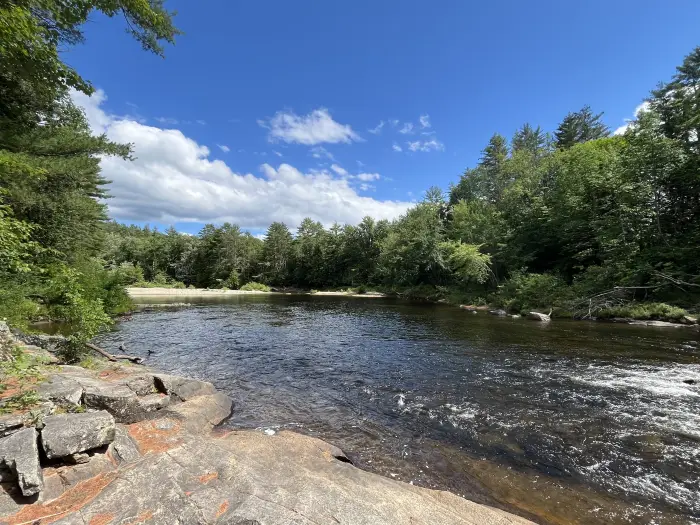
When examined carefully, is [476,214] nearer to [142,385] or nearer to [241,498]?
[142,385]

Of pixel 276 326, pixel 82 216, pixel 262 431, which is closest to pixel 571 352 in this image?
pixel 262 431

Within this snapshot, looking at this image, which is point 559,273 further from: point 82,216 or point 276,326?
point 82,216

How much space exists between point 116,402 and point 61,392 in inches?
36.4

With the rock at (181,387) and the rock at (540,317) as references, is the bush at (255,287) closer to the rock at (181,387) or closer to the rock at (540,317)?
the rock at (540,317)

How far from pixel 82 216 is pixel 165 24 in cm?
1663

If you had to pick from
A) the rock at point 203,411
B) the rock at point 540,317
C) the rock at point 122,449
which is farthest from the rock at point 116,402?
the rock at point 540,317

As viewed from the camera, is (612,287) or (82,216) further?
(612,287)

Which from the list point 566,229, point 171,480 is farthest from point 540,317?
point 171,480

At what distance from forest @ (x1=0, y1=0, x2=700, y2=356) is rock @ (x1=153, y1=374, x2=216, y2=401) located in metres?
3.12

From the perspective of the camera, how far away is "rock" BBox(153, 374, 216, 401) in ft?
27.4

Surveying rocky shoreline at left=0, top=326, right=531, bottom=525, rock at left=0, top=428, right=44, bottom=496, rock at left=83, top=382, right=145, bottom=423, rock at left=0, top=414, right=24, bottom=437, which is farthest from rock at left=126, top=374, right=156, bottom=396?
rock at left=0, top=428, right=44, bottom=496

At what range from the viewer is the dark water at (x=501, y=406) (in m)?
5.41

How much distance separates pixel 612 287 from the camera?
24172mm

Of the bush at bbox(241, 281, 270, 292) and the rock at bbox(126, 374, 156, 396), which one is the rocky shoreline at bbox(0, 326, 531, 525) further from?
the bush at bbox(241, 281, 270, 292)
